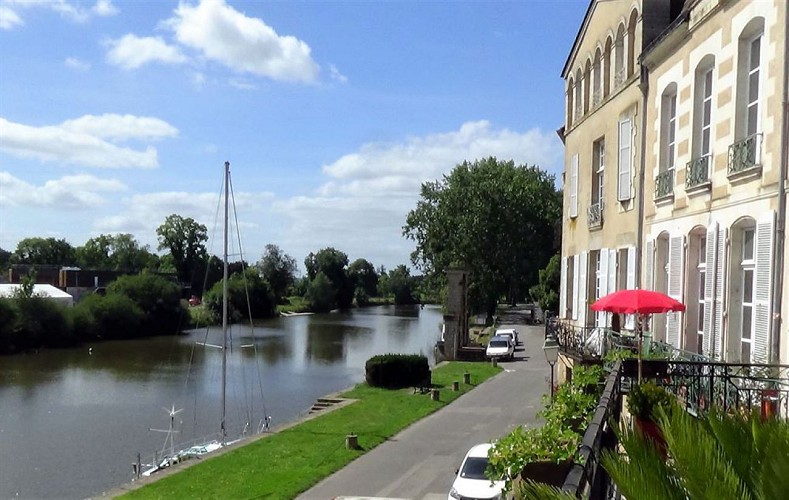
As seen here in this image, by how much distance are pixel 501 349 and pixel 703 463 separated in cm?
4398

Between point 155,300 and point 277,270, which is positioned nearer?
point 155,300

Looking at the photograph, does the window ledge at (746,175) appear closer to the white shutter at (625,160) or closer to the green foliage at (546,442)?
the green foliage at (546,442)

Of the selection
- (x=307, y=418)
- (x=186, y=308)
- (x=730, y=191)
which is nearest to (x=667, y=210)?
(x=730, y=191)

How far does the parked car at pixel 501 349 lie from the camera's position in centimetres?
4622

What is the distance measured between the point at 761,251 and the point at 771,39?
2796mm

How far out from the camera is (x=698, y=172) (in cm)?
1276

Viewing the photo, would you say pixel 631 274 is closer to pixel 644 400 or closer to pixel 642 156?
pixel 642 156

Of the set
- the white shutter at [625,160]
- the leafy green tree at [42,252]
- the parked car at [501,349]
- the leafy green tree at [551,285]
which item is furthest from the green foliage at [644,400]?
the leafy green tree at [42,252]

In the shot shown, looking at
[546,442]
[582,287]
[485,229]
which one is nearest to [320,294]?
[485,229]

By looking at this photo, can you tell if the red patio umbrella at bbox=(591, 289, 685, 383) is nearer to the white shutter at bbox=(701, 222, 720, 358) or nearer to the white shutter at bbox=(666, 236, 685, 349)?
the white shutter at bbox=(701, 222, 720, 358)

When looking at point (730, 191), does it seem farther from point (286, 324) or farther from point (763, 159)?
point (286, 324)

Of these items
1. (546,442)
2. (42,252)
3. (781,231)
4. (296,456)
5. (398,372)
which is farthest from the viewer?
(42,252)

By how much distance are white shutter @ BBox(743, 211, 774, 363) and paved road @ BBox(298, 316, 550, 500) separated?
22.9 feet

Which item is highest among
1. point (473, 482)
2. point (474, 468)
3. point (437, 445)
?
point (474, 468)
